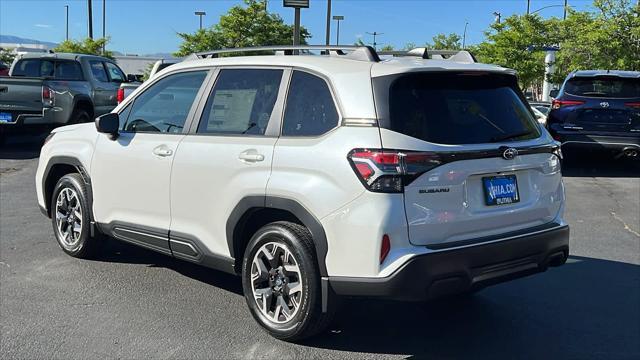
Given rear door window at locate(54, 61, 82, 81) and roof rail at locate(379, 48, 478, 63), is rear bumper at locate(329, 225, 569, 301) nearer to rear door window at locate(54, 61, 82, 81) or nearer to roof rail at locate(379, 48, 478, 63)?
roof rail at locate(379, 48, 478, 63)

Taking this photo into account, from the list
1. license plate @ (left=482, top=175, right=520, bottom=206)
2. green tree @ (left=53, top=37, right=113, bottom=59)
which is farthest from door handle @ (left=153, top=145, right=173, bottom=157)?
green tree @ (left=53, top=37, right=113, bottom=59)

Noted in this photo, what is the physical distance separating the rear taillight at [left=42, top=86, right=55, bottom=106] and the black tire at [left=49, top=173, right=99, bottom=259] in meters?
7.26

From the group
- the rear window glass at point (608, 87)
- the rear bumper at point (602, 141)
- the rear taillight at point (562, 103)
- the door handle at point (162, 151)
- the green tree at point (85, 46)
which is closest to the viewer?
the door handle at point (162, 151)

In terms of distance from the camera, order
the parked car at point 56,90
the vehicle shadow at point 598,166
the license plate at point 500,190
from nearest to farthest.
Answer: the license plate at point 500,190 → the vehicle shadow at point 598,166 → the parked car at point 56,90

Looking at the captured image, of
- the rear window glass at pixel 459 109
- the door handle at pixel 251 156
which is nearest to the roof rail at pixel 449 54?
the rear window glass at pixel 459 109

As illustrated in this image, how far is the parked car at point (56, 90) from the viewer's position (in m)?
12.4

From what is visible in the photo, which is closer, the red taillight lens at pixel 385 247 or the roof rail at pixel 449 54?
the red taillight lens at pixel 385 247

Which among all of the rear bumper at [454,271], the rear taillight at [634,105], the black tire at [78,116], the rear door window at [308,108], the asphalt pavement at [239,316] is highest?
the rear taillight at [634,105]

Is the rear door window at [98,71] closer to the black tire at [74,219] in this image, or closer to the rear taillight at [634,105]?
the black tire at [74,219]

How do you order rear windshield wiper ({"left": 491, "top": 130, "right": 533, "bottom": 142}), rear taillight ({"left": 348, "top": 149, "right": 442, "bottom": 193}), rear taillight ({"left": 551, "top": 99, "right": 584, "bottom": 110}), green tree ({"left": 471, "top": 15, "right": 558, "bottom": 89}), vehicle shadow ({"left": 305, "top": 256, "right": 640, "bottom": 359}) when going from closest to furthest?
1. rear taillight ({"left": 348, "top": 149, "right": 442, "bottom": 193})
2. rear windshield wiper ({"left": 491, "top": 130, "right": 533, "bottom": 142})
3. vehicle shadow ({"left": 305, "top": 256, "right": 640, "bottom": 359})
4. rear taillight ({"left": 551, "top": 99, "right": 584, "bottom": 110})
5. green tree ({"left": 471, "top": 15, "right": 558, "bottom": 89})

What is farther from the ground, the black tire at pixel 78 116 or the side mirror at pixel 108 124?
the side mirror at pixel 108 124

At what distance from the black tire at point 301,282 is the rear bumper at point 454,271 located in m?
0.18

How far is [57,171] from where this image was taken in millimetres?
6051

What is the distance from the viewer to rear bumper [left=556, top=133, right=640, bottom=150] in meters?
10.7
